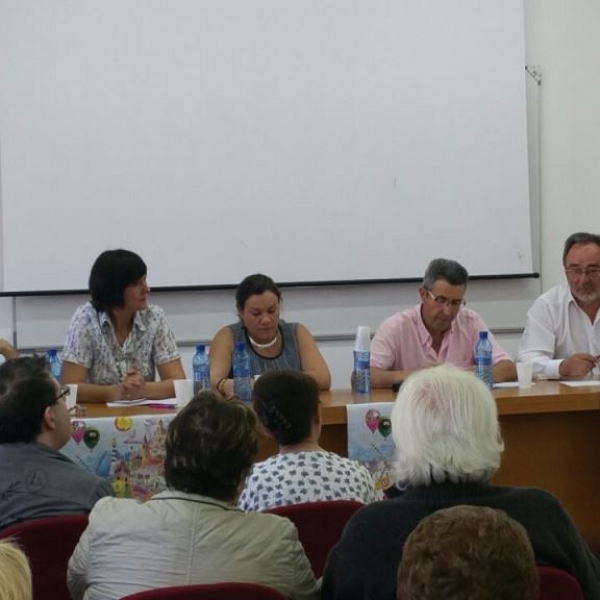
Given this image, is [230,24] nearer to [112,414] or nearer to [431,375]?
[112,414]

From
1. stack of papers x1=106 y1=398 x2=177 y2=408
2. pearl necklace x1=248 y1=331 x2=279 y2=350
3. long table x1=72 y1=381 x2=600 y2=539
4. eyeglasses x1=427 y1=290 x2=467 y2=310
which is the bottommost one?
long table x1=72 y1=381 x2=600 y2=539

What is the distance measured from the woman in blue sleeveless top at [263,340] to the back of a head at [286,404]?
1271 mm

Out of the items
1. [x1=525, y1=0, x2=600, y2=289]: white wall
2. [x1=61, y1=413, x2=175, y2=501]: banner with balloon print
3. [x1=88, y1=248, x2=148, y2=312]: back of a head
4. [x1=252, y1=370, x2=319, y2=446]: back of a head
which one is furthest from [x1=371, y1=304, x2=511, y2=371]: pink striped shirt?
[x1=252, y1=370, x2=319, y2=446]: back of a head

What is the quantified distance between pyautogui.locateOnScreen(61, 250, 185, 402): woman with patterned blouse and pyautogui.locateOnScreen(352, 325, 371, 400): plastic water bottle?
726 millimetres

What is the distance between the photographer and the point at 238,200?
5.43 metres

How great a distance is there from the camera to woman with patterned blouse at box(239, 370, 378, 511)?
8.36ft

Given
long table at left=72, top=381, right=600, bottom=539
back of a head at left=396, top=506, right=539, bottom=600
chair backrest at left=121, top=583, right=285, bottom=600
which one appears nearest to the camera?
back of a head at left=396, top=506, right=539, bottom=600

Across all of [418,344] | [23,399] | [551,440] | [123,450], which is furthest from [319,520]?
[418,344]

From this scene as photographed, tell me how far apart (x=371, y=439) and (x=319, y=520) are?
1352mm

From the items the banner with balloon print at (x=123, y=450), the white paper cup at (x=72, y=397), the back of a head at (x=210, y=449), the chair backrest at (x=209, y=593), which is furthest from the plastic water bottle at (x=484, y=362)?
the chair backrest at (x=209, y=593)

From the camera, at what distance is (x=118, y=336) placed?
424 centimetres

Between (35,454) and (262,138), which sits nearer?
(35,454)

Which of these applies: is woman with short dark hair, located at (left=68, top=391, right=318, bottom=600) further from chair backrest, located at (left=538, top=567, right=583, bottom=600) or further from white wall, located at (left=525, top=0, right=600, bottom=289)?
white wall, located at (left=525, top=0, right=600, bottom=289)

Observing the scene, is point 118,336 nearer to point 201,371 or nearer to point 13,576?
point 201,371
